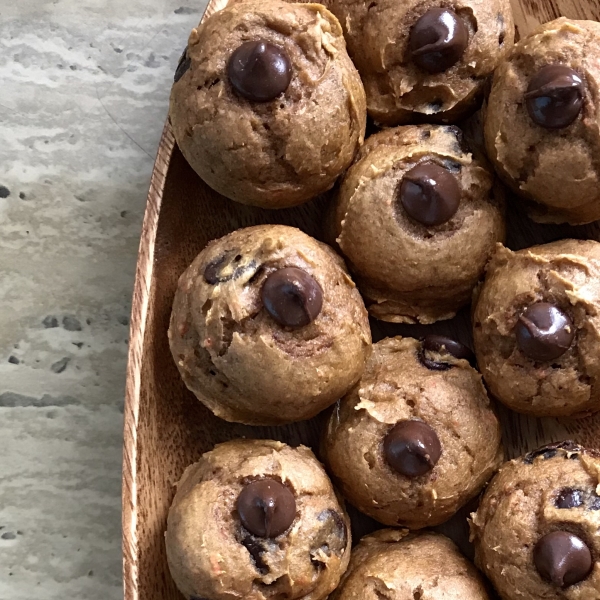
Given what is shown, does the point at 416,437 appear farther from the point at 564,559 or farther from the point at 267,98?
the point at 267,98

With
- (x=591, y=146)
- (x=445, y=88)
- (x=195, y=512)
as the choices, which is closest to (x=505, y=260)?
(x=591, y=146)

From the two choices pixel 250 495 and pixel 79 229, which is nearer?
pixel 250 495

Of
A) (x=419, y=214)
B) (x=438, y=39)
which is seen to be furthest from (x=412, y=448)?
(x=438, y=39)

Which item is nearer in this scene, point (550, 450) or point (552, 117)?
point (552, 117)

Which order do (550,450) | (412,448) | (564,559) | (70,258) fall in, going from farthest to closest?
1. (70,258)
2. (550,450)
3. (412,448)
4. (564,559)

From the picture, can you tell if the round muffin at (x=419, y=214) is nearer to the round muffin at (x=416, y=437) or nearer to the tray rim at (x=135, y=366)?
the round muffin at (x=416, y=437)

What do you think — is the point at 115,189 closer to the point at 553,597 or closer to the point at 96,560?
the point at 96,560

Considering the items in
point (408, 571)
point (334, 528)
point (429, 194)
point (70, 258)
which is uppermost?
point (429, 194)
